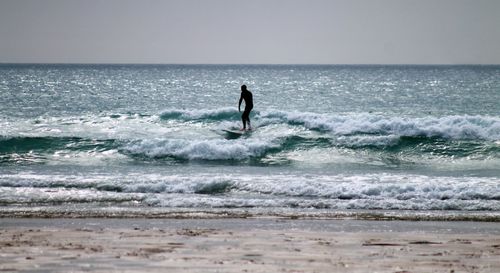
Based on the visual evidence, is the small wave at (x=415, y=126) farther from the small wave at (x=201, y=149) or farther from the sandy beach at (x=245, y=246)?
the sandy beach at (x=245, y=246)

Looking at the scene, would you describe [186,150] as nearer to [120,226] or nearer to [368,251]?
[120,226]

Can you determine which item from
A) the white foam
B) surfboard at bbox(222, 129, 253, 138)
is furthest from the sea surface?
surfboard at bbox(222, 129, 253, 138)

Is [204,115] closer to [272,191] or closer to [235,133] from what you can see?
[235,133]

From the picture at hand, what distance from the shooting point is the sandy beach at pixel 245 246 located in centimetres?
747

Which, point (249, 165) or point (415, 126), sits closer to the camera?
point (249, 165)

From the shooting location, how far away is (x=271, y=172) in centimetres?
1773

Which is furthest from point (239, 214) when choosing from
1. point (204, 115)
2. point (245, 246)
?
point (204, 115)

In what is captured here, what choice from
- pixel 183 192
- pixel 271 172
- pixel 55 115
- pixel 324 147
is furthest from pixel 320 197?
→ pixel 55 115

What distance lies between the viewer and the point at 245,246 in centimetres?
854

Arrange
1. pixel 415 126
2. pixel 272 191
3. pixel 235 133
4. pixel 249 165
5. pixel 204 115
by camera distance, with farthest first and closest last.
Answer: pixel 204 115 < pixel 415 126 < pixel 235 133 < pixel 249 165 < pixel 272 191

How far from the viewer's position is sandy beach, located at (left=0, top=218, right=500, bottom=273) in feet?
24.5

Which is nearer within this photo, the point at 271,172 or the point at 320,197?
the point at 320,197

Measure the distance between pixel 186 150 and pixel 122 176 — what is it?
16.8 ft

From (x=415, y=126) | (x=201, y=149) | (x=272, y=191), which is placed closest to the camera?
(x=272, y=191)
